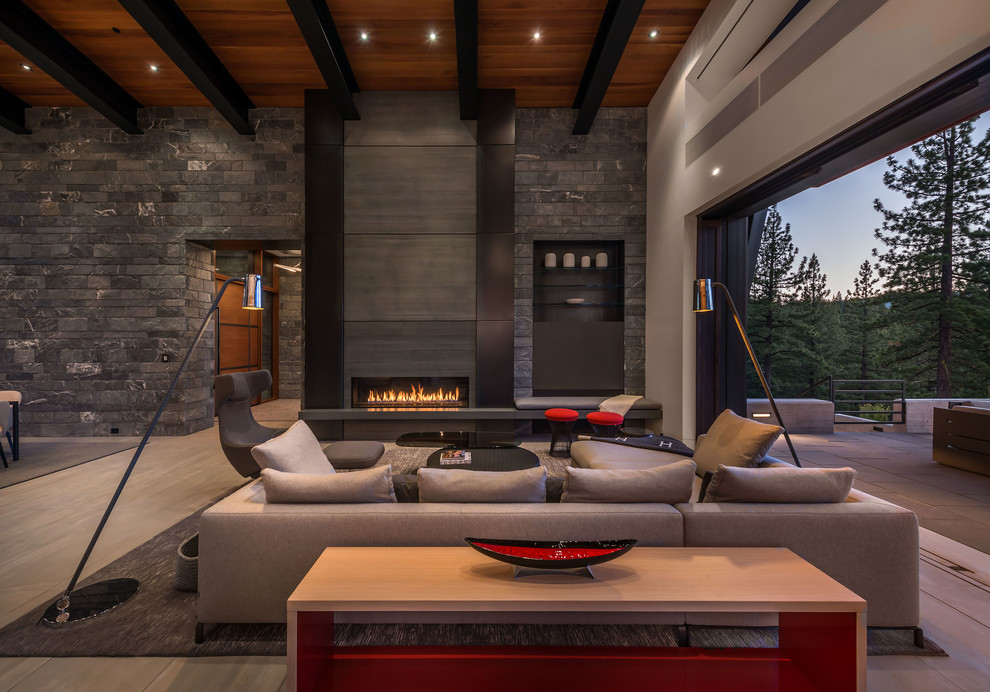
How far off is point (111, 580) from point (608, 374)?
497 cm

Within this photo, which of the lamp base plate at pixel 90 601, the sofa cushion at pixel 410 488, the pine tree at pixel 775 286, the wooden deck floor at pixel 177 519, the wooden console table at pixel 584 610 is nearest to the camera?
the wooden console table at pixel 584 610

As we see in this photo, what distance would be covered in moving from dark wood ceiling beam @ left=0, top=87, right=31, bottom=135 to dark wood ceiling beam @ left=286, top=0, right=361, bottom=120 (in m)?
3.80

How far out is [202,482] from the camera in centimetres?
385

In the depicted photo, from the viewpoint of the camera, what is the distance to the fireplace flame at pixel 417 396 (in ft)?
18.2

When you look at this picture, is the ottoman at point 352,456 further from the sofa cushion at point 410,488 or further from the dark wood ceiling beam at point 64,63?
the dark wood ceiling beam at point 64,63

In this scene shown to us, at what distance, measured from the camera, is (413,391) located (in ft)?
18.3

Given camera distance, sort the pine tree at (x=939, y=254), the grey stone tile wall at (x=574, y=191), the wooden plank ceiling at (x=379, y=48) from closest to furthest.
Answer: the wooden plank ceiling at (x=379, y=48)
the pine tree at (x=939, y=254)
the grey stone tile wall at (x=574, y=191)

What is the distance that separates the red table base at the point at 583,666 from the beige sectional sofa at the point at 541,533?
1.08ft

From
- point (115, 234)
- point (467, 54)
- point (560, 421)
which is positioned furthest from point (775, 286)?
point (115, 234)

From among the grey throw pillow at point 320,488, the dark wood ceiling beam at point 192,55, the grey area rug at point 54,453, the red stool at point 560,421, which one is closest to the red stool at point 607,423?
the red stool at point 560,421

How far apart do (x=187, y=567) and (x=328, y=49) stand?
4332 mm

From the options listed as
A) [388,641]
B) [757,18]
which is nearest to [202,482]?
[388,641]

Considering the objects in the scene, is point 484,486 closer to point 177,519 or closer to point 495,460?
point 495,460

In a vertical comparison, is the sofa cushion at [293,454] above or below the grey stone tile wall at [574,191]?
below
